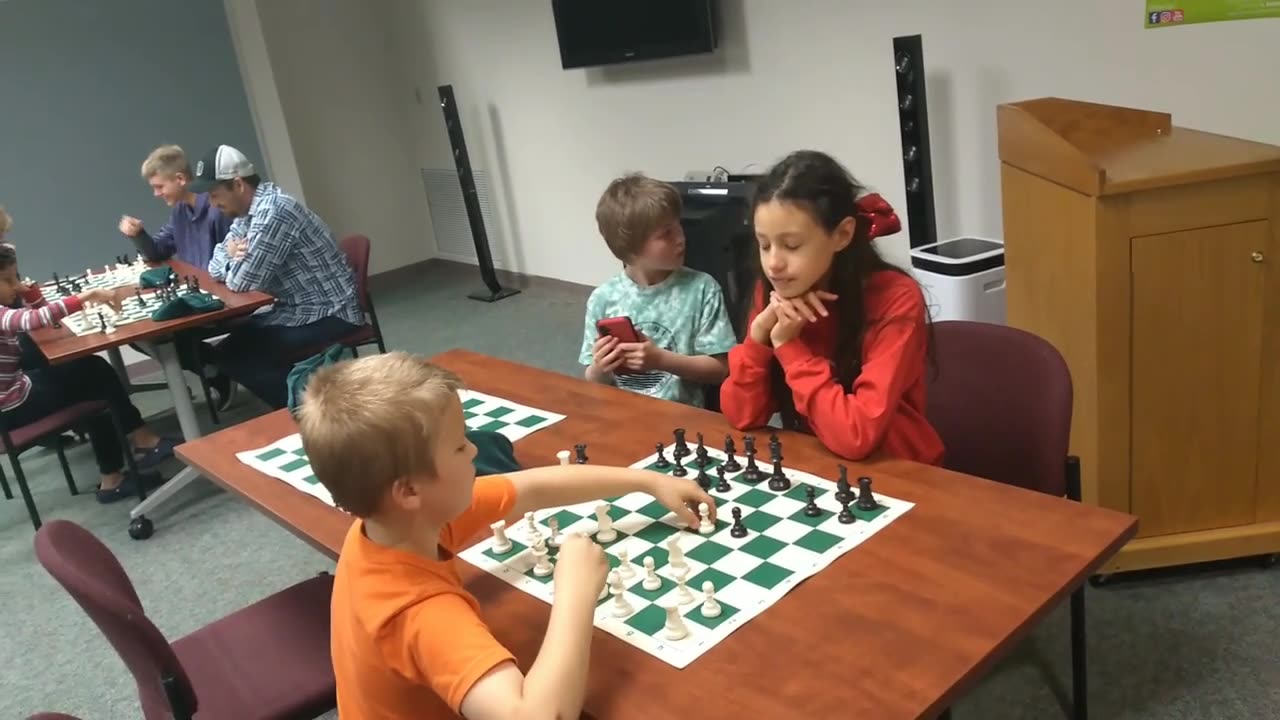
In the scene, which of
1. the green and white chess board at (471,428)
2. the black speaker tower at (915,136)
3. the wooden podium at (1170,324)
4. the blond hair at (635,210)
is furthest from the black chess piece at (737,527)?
the black speaker tower at (915,136)

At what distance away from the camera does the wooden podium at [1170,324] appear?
6.89 feet

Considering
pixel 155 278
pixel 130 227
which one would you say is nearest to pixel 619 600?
pixel 155 278

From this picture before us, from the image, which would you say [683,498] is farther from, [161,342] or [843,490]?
[161,342]

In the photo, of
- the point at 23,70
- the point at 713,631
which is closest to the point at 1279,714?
the point at 713,631

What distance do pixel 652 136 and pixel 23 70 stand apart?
3.39 m

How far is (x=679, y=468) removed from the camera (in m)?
1.62

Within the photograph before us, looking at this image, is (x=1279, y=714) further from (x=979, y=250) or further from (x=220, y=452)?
(x=220, y=452)

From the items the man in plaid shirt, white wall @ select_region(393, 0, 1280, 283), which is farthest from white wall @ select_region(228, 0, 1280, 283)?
the man in plaid shirt

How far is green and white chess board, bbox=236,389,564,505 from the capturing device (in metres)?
1.90

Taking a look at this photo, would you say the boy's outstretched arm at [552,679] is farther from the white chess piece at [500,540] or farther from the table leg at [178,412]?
the table leg at [178,412]

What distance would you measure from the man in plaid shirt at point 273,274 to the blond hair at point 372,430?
107 inches

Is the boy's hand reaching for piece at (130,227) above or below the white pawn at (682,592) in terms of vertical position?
above

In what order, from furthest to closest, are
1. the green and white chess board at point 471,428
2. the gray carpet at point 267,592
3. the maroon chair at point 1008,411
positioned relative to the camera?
1. the gray carpet at point 267,592
2. the green and white chess board at point 471,428
3. the maroon chair at point 1008,411

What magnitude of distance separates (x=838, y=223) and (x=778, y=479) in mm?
459
